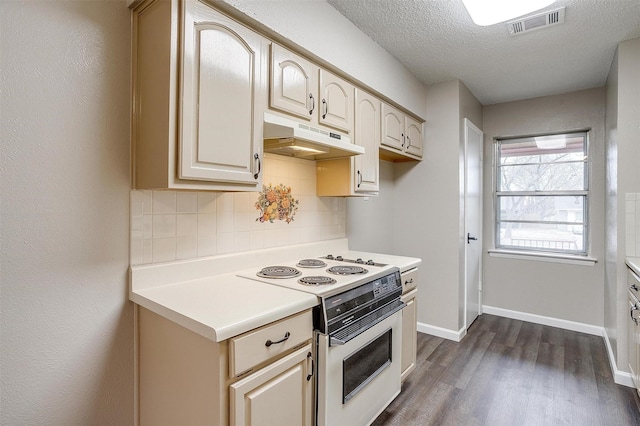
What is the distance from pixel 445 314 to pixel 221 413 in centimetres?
260

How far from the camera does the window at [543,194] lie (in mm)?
3445

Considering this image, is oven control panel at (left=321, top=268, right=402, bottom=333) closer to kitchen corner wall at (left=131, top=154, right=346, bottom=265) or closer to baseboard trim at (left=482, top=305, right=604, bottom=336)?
kitchen corner wall at (left=131, top=154, right=346, bottom=265)

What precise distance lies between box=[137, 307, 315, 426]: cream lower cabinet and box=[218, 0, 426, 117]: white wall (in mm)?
1414

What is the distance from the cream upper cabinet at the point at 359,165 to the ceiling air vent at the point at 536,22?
3.33ft

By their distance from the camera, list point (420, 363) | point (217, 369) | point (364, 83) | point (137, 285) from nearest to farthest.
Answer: point (217, 369)
point (137, 285)
point (364, 83)
point (420, 363)

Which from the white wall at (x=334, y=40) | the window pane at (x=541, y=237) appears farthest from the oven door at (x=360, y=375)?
the window pane at (x=541, y=237)

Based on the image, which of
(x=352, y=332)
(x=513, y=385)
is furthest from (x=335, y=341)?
(x=513, y=385)

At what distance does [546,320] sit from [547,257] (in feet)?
2.24

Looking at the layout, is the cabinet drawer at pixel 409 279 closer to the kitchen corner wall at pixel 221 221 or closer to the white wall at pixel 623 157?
the kitchen corner wall at pixel 221 221

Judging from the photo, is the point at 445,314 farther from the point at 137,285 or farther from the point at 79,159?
the point at 79,159

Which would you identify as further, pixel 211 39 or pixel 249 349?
pixel 211 39

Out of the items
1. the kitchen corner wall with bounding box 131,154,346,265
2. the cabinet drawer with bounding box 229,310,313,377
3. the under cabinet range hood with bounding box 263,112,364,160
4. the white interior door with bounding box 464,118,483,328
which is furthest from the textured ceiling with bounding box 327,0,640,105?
the cabinet drawer with bounding box 229,310,313,377

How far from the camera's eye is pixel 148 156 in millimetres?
1397

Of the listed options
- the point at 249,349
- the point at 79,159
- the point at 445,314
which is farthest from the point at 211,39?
the point at 445,314
